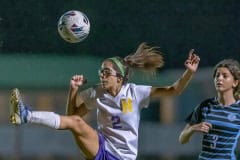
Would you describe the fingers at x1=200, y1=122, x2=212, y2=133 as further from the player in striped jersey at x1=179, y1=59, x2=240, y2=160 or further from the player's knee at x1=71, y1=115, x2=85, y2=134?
the player's knee at x1=71, y1=115, x2=85, y2=134

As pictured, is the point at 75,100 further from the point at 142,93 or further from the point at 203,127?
the point at 203,127

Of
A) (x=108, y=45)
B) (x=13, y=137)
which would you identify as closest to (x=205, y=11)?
(x=108, y=45)

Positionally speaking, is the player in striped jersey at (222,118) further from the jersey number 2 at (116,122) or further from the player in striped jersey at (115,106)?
the jersey number 2 at (116,122)

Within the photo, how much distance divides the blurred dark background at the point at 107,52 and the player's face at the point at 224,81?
2.52ft

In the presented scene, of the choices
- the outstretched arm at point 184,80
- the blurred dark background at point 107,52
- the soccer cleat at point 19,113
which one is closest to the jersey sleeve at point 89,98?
the outstretched arm at point 184,80

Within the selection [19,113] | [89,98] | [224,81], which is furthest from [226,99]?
[19,113]

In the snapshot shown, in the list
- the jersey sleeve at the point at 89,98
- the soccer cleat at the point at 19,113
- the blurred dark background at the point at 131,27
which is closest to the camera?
the soccer cleat at the point at 19,113

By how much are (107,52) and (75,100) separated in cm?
74

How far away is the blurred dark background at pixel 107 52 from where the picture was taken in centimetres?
462

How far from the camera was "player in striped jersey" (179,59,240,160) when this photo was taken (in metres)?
3.85

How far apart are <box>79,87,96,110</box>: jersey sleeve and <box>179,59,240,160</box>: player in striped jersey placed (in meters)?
0.43

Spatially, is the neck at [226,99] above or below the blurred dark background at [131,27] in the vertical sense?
below

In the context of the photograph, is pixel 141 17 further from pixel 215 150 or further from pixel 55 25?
pixel 215 150

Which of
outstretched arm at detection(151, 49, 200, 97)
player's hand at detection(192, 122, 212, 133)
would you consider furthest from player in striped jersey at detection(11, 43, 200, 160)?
player's hand at detection(192, 122, 212, 133)
